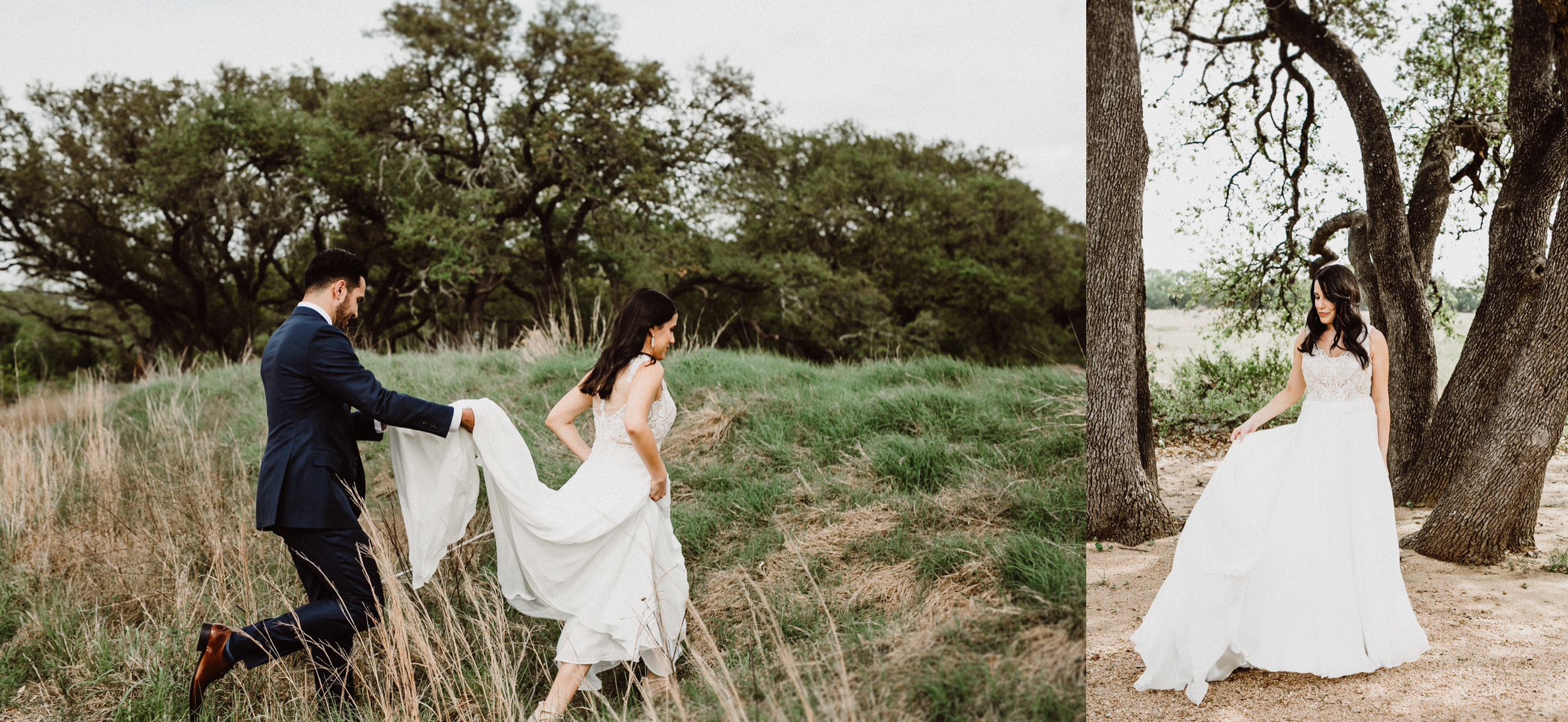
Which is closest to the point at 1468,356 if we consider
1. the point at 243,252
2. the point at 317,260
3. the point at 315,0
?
the point at 317,260

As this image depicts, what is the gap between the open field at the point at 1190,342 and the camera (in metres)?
12.4

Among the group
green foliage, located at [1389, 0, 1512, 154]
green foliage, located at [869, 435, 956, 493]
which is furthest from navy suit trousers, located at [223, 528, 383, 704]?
green foliage, located at [1389, 0, 1512, 154]

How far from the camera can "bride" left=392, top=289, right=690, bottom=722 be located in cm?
321

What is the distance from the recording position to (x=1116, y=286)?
5883mm

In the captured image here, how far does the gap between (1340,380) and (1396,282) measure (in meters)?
4.38

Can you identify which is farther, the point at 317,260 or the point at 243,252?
the point at 243,252

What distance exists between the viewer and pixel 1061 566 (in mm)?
3131

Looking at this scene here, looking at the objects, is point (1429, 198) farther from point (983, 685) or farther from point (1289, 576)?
point (983, 685)

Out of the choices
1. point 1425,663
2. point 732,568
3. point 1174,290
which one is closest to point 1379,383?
point 1425,663

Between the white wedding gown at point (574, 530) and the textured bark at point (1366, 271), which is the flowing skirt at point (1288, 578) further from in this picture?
the textured bark at point (1366, 271)

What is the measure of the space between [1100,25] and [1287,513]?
361cm

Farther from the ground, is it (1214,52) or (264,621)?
(1214,52)

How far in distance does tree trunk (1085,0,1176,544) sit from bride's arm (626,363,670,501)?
135 inches

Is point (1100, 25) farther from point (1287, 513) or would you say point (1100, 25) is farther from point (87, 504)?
point (87, 504)
